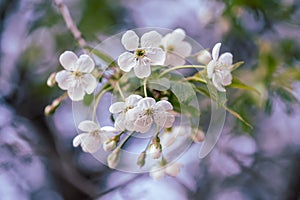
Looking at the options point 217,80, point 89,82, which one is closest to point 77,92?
point 89,82

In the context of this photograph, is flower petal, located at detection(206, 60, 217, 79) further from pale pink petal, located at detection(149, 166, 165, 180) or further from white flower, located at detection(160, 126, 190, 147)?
pale pink petal, located at detection(149, 166, 165, 180)

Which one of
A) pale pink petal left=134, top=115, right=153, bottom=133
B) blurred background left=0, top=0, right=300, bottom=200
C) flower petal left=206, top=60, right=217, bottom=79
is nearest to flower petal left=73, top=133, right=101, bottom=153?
pale pink petal left=134, top=115, right=153, bottom=133

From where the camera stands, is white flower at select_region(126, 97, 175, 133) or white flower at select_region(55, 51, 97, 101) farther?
white flower at select_region(55, 51, 97, 101)

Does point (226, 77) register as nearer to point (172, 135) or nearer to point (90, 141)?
point (172, 135)

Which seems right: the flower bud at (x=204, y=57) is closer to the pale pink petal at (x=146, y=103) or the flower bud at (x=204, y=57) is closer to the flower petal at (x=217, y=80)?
the flower petal at (x=217, y=80)

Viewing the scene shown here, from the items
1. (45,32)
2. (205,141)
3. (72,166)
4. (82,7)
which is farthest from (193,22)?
(205,141)

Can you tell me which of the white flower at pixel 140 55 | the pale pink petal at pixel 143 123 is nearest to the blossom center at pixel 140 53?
the white flower at pixel 140 55
